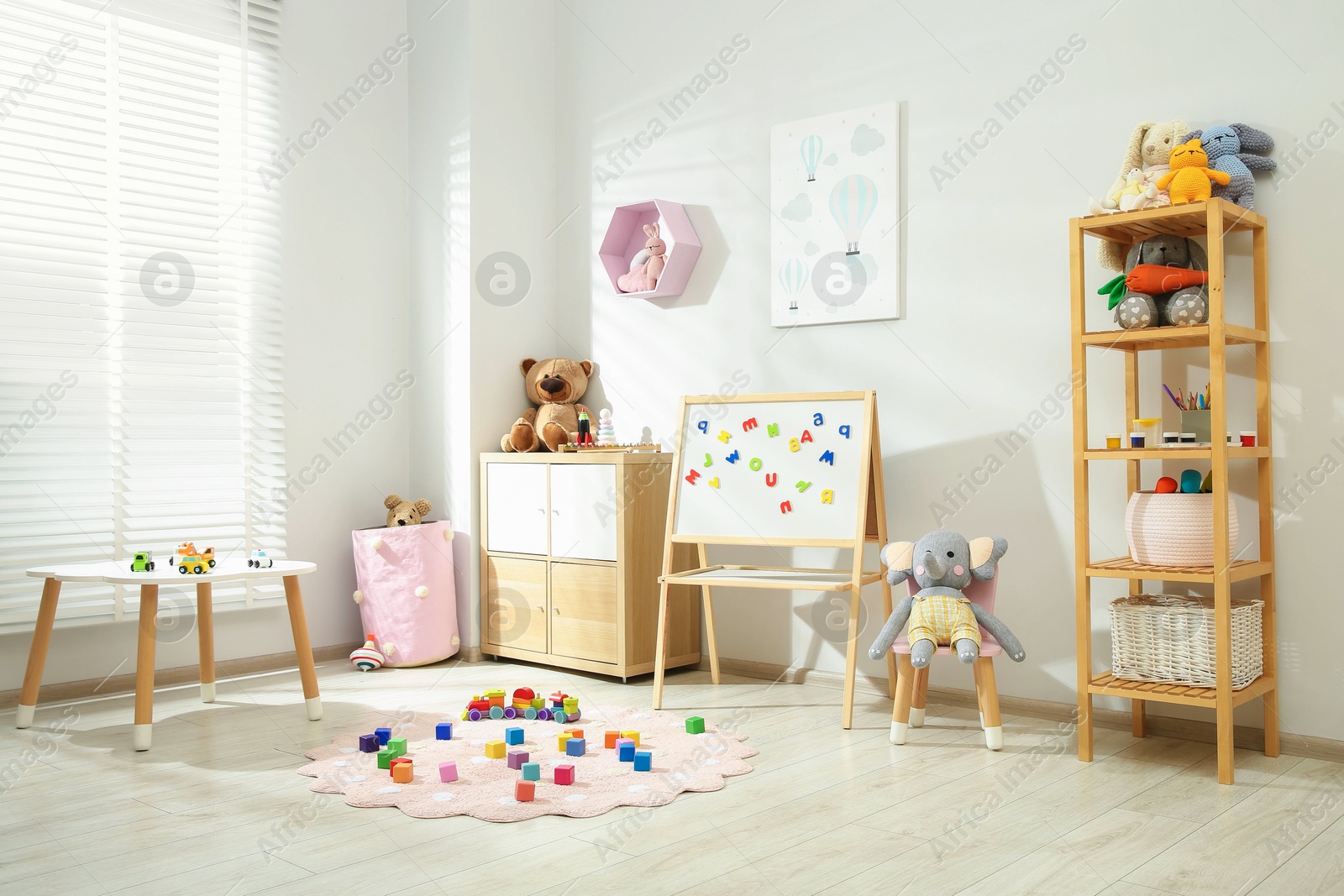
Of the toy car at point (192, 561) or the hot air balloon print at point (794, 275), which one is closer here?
the toy car at point (192, 561)

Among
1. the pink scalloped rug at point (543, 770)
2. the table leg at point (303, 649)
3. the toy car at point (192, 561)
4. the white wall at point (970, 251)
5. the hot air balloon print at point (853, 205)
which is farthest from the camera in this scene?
the hot air balloon print at point (853, 205)

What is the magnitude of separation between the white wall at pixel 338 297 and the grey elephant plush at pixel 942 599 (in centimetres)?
225

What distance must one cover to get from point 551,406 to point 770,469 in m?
1.14

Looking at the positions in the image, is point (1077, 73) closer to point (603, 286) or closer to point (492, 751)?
point (603, 286)

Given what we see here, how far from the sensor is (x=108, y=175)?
3.56m

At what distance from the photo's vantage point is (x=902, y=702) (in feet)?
9.27

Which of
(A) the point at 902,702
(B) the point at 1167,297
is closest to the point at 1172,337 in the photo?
(B) the point at 1167,297

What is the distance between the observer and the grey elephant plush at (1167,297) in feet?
8.43

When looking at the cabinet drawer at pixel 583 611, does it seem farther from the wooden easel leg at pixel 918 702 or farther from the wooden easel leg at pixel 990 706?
the wooden easel leg at pixel 990 706

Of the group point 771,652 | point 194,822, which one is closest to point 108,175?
point 194,822

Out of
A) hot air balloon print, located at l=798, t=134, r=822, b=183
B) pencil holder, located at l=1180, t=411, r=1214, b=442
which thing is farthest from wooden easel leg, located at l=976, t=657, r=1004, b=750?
hot air balloon print, located at l=798, t=134, r=822, b=183

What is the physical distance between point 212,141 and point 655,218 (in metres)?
1.63

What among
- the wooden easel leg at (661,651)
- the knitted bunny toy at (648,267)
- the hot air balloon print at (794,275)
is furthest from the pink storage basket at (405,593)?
the hot air balloon print at (794,275)

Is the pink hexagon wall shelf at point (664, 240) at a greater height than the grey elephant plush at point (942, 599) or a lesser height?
greater
